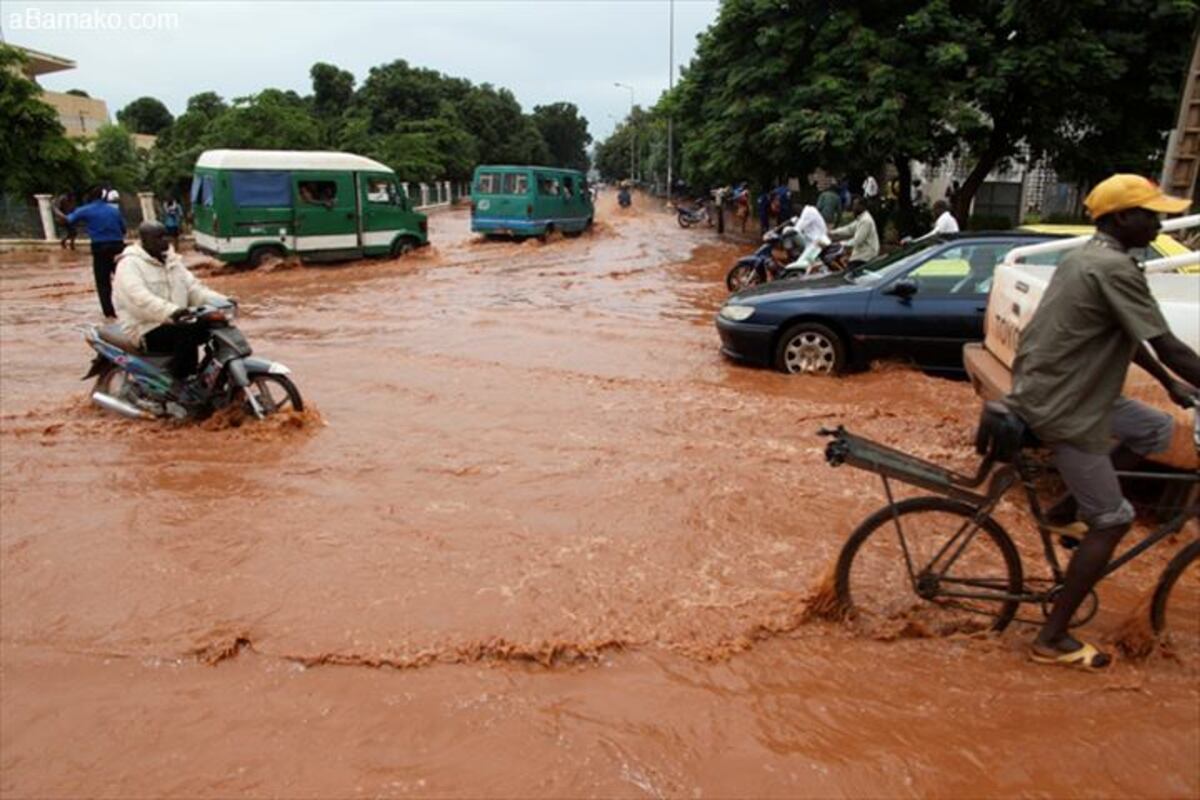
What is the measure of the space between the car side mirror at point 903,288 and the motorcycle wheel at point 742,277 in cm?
571

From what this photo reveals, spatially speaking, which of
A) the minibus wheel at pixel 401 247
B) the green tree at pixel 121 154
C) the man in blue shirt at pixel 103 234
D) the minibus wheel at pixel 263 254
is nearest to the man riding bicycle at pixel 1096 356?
the man in blue shirt at pixel 103 234

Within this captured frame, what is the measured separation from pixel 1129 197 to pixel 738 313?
5326mm

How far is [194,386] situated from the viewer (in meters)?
6.55

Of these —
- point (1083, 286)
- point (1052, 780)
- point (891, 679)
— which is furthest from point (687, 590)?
point (1083, 286)

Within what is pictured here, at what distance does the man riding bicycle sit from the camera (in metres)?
2.76

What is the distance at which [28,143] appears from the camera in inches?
908

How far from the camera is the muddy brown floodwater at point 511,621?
294 cm

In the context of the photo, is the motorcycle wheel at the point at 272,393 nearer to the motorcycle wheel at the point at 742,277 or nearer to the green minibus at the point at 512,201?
the motorcycle wheel at the point at 742,277

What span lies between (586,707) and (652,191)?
62783mm

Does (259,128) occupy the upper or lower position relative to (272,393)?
upper

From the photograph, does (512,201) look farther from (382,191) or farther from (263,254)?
(263,254)

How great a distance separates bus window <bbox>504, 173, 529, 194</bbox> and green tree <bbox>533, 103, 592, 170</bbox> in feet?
252

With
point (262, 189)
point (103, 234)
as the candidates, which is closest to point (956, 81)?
point (262, 189)

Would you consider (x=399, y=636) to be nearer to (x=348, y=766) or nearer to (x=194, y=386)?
(x=348, y=766)
